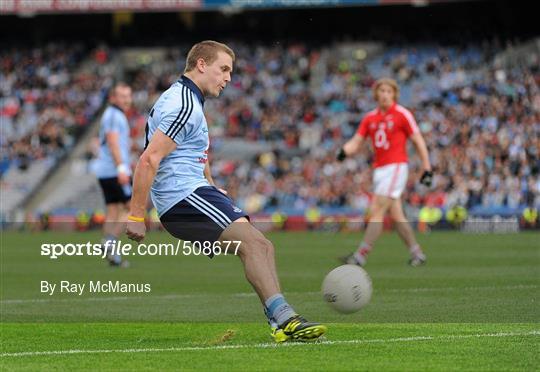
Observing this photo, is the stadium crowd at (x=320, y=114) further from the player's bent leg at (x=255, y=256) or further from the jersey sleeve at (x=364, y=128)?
the player's bent leg at (x=255, y=256)

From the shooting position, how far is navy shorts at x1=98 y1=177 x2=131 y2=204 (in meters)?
17.3

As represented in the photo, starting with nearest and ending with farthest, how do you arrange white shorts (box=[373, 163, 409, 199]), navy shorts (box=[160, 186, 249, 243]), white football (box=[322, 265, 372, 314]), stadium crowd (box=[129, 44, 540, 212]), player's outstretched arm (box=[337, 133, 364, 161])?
navy shorts (box=[160, 186, 249, 243]) < white football (box=[322, 265, 372, 314]) < player's outstretched arm (box=[337, 133, 364, 161]) < white shorts (box=[373, 163, 409, 199]) < stadium crowd (box=[129, 44, 540, 212])

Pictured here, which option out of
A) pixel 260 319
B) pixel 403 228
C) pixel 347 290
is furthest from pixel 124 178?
pixel 347 290

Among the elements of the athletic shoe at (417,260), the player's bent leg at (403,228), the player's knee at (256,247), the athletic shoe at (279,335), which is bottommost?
the athletic shoe at (417,260)

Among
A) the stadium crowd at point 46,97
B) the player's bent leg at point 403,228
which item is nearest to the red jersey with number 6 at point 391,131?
the player's bent leg at point 403,228

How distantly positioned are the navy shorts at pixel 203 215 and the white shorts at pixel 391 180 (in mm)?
8106

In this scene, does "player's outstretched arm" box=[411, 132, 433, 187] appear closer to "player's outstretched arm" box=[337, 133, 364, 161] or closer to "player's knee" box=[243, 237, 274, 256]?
"player's outstretched arm" box=[337, 133, 364, 161]

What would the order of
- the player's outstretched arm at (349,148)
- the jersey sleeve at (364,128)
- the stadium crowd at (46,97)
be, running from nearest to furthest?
the player's outstretched arm at (349,148) < the jersey sleeve at (364,128) < the stadium crowd at (46,97)

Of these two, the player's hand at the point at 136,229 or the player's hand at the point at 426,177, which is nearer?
the player's hand at the point at 136,229

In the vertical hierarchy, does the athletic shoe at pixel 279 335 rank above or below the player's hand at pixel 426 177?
below

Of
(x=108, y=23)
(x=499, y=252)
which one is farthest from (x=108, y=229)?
(x=108, y=23)

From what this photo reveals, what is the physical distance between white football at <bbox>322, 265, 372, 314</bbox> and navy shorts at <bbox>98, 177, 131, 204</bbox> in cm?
850

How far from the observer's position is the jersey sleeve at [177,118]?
8.36 metres

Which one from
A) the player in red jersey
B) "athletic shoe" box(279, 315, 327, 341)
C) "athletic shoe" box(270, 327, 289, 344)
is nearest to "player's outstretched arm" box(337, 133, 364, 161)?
the player in red jersey
